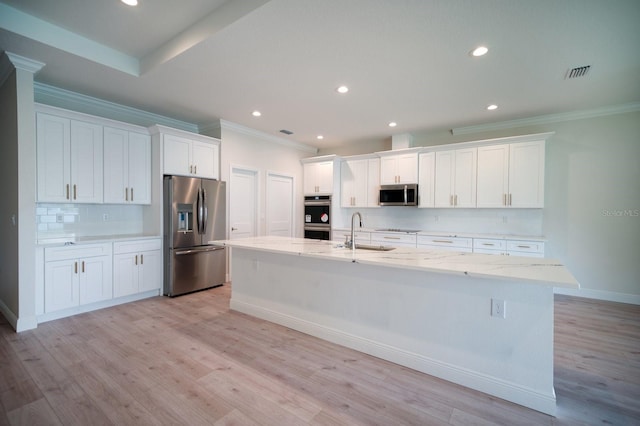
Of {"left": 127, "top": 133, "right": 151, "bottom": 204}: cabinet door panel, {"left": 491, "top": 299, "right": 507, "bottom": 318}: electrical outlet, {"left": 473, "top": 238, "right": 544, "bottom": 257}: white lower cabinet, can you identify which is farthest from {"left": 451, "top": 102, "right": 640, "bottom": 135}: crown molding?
{"left": 127, "top": 133, "right": 151, "bottom": 204}: cabinet door panel

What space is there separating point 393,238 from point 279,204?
2447 mm

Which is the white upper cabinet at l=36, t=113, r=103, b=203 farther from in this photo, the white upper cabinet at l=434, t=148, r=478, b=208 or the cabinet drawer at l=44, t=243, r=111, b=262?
the white upper cabinet at l=434, t=148, r=478, b=208

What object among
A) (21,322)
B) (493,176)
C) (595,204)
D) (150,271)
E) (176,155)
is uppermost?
(176,155)

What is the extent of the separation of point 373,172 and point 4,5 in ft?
16.7

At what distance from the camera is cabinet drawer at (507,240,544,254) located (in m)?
3.98

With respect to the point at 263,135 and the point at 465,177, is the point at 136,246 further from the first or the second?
the point at 465,177

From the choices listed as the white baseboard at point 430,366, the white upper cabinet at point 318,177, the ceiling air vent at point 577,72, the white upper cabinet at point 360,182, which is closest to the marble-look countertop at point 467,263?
the white baseboard at point 430,366

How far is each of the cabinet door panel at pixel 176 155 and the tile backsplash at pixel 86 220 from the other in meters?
0.89

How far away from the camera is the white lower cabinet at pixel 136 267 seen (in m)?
3.71

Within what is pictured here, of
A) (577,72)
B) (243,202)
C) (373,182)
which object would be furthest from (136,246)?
(577,72)

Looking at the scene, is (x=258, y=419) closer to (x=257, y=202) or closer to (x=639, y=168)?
(x=257, y=202)

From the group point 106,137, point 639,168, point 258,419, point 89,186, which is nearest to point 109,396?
point 258,419

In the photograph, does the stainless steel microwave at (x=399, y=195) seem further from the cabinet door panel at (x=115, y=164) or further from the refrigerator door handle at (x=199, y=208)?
the cabinet door panel at (x=115, y=164)

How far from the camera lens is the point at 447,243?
4582 mm
